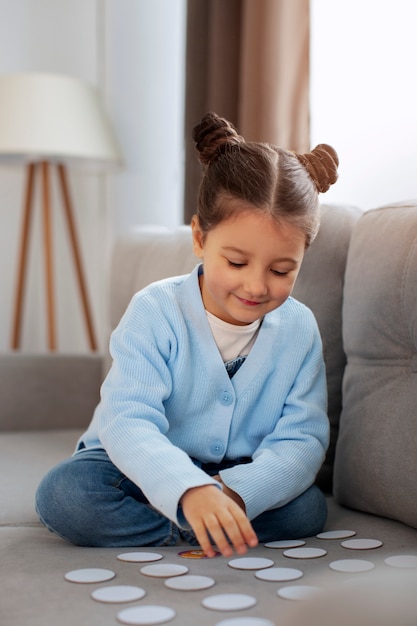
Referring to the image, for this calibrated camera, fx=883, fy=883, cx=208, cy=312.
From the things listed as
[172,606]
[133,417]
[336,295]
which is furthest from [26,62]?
[172,606]

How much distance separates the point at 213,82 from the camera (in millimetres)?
2715

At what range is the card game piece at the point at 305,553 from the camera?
4.12 feet

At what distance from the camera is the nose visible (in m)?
1.32

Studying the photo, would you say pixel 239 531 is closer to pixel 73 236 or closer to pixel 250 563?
pixel 250 563

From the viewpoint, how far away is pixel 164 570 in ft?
3.85

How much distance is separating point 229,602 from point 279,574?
0.42 ft

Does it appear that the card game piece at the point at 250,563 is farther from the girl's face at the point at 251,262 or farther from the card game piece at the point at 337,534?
the girl's face at the point at 251,262

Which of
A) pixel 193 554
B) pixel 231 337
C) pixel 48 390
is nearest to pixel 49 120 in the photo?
pixel 48 390

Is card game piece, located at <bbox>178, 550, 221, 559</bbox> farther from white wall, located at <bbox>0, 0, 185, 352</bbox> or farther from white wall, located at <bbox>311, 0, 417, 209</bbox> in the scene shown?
white wall, located at <bbox>0, 0, 185, 352</bbox>

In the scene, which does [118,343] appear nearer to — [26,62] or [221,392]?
[221,392]

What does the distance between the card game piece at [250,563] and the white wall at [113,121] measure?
2.25m

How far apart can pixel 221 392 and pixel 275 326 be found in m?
0.15

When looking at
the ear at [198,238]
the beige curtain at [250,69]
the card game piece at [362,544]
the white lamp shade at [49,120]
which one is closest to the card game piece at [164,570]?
the card game piece at [362,544]

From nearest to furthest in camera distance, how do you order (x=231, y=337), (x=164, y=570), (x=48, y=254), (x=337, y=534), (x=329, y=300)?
1. (x=164, y=570)
2. (x=337, y=534)
3. (x=231, y=337)
4. (x=329, y=300)
5. (x=48, y=254)
